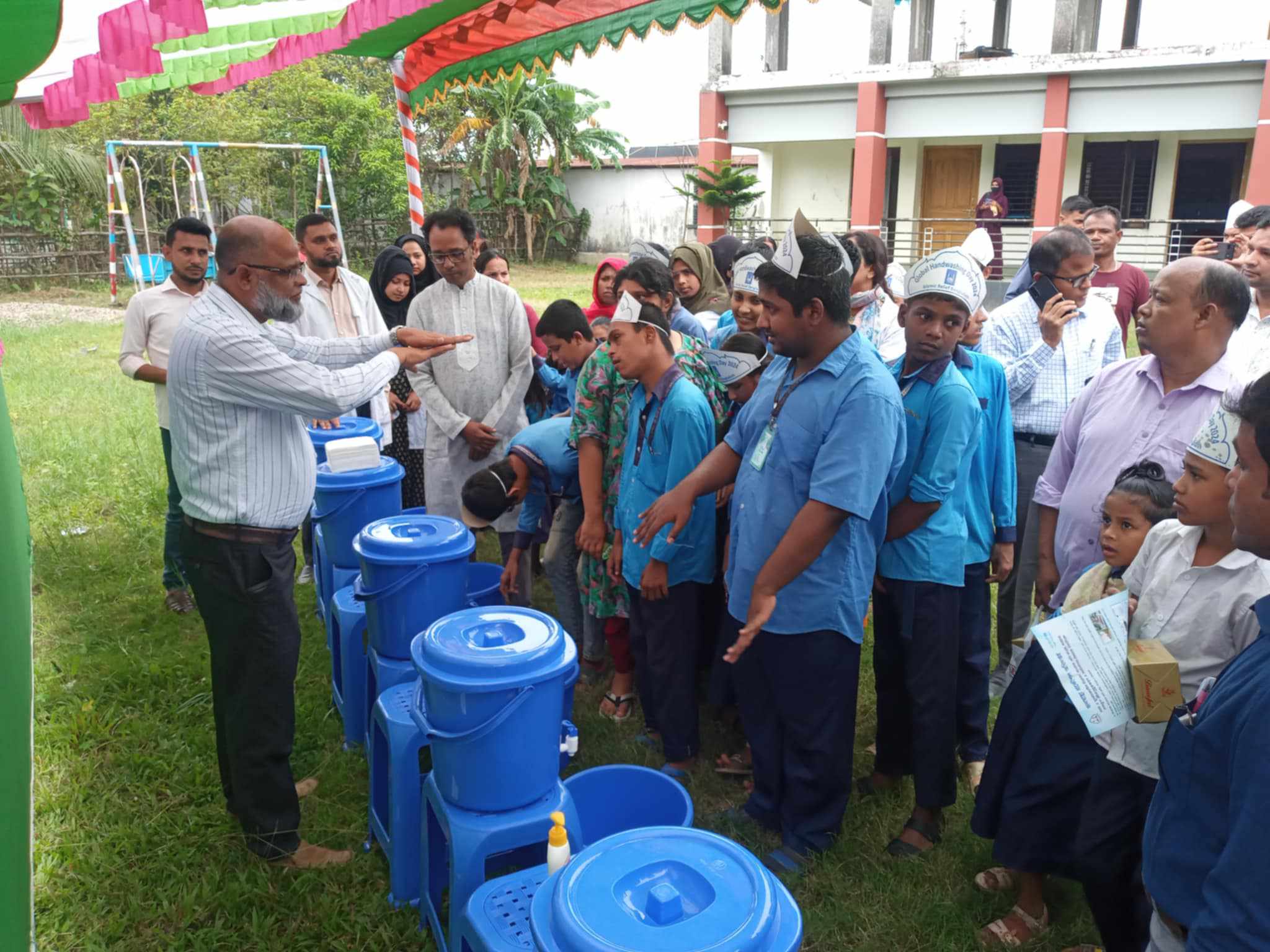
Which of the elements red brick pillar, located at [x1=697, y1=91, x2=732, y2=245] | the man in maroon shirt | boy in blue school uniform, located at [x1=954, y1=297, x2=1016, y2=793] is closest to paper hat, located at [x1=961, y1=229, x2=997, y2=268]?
the man in maroon shirt

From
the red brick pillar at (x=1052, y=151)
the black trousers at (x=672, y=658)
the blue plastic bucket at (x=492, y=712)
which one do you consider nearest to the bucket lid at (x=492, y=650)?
the blue plastic bucket at (x=492, y=712)

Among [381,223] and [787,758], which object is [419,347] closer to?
[787,758]

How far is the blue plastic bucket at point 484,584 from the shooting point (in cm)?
344

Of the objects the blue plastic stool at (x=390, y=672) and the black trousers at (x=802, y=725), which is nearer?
the black trousers at (x=802, y=725)

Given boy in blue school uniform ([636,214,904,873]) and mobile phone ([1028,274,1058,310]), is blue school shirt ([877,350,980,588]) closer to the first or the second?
boy in blue school uniform ([636,214,904,873])

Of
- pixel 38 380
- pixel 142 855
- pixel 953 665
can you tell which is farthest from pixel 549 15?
pixel 38 380

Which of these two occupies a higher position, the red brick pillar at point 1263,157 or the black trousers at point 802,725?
the red brick pillar at point 1263,157

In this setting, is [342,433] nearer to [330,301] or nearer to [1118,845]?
[330,301]

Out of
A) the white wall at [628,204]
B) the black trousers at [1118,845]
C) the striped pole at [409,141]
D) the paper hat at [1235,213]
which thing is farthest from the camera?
the white wall at [628,204]

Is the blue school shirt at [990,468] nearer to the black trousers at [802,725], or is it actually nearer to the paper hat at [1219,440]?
the black trousers at [802,725]

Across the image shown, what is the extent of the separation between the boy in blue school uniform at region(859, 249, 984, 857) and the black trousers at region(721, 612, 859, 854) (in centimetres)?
24

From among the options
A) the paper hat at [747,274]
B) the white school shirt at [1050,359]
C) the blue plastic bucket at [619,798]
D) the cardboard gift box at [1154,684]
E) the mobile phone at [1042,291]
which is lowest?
the blue plastic bucket at [619,798]

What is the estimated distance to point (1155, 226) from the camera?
16312 millimetres

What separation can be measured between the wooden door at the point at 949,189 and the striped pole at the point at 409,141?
43.6 feet
